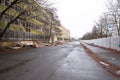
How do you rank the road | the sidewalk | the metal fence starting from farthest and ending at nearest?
the metal fence, the sidewalk, the road

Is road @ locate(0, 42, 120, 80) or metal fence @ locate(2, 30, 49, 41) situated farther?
metal fence @ locate(2, 30, 49, 41)

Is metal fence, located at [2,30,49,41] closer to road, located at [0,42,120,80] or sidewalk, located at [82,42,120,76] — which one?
sidewalk, located at [82,42,120,76]

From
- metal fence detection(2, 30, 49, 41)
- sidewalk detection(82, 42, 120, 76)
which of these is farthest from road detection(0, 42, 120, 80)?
metal fence detection(2, 30, 49, 41)

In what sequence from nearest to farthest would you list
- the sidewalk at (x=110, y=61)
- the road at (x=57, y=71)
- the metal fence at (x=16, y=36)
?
the road at (x=57, y=71), the sidewalk at (x=110, y=61), the metal fence at (x=16, y=36)

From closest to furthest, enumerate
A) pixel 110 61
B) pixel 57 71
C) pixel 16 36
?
1. pixel 57 71
2. pixel 110 61
3. pixel 16 36

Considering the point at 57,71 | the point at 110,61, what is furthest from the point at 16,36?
the point at 57,71

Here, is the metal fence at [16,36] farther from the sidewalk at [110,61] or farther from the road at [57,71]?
the road at [57,71]

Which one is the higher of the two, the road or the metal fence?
the metal fence

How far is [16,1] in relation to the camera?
27.7m

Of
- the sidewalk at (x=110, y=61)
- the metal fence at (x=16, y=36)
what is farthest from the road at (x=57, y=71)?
the metal fence at (x=16, y=36)

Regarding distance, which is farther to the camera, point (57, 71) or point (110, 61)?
point (110, 61)

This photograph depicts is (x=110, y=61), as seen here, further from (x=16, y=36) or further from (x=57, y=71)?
(x=16, y=36)

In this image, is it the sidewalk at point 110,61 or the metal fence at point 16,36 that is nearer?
the sidewalk at point 110,61

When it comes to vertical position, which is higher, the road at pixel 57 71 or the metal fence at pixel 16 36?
→ the metal fence at pixel 16 36
